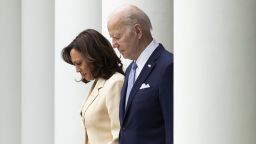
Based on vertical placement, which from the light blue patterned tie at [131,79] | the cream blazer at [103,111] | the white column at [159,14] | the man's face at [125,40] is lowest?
the cream blazer at [103,111]

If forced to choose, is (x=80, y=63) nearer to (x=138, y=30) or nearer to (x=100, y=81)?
(x=100, y=81)

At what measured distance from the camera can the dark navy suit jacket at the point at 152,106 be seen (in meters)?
5.13

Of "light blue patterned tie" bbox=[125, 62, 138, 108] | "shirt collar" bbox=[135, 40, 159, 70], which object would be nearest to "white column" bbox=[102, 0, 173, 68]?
"light blue patterned tie" bbox=[125, 62, 138, 108]

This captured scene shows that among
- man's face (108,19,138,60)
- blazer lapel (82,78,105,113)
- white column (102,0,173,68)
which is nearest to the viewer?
man's face (108,19,138,60)
